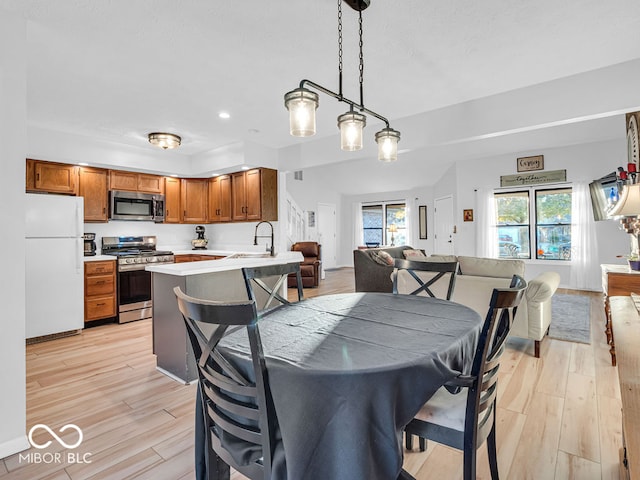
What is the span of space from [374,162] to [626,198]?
608cm

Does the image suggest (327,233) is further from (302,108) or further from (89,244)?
(302,108)

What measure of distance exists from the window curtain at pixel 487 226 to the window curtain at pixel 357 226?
13.1ft

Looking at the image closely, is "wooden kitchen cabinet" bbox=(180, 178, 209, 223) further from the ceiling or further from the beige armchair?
the beige armchair

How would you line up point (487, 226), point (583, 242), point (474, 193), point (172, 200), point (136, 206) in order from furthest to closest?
point (474, 193)
point (487, 226)
point (583, 242)
point (172, 200)
point (136, 206)

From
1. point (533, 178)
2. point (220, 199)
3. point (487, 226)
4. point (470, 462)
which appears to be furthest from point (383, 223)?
point (470, 462)

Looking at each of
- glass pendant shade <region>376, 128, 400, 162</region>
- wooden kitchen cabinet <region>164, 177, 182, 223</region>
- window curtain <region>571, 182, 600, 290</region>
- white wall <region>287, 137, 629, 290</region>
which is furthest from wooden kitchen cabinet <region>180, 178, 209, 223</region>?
window curtain <region>571, 182, 600, 290</region>

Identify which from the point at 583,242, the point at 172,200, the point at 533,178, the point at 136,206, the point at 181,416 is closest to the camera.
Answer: the point at 181,416

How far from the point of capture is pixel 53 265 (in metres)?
3.79

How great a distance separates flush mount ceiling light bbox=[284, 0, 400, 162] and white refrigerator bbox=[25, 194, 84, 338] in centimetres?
329

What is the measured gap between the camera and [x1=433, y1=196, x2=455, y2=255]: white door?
8141mm

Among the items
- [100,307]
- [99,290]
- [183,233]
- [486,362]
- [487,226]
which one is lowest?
[100,307]

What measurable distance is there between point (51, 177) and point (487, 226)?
7596mm

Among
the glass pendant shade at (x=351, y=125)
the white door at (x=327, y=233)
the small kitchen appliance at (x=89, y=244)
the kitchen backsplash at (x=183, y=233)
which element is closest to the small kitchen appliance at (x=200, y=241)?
the kitchen backsplash at (x=183, y=233)

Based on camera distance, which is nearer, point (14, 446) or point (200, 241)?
point (14, 446)
